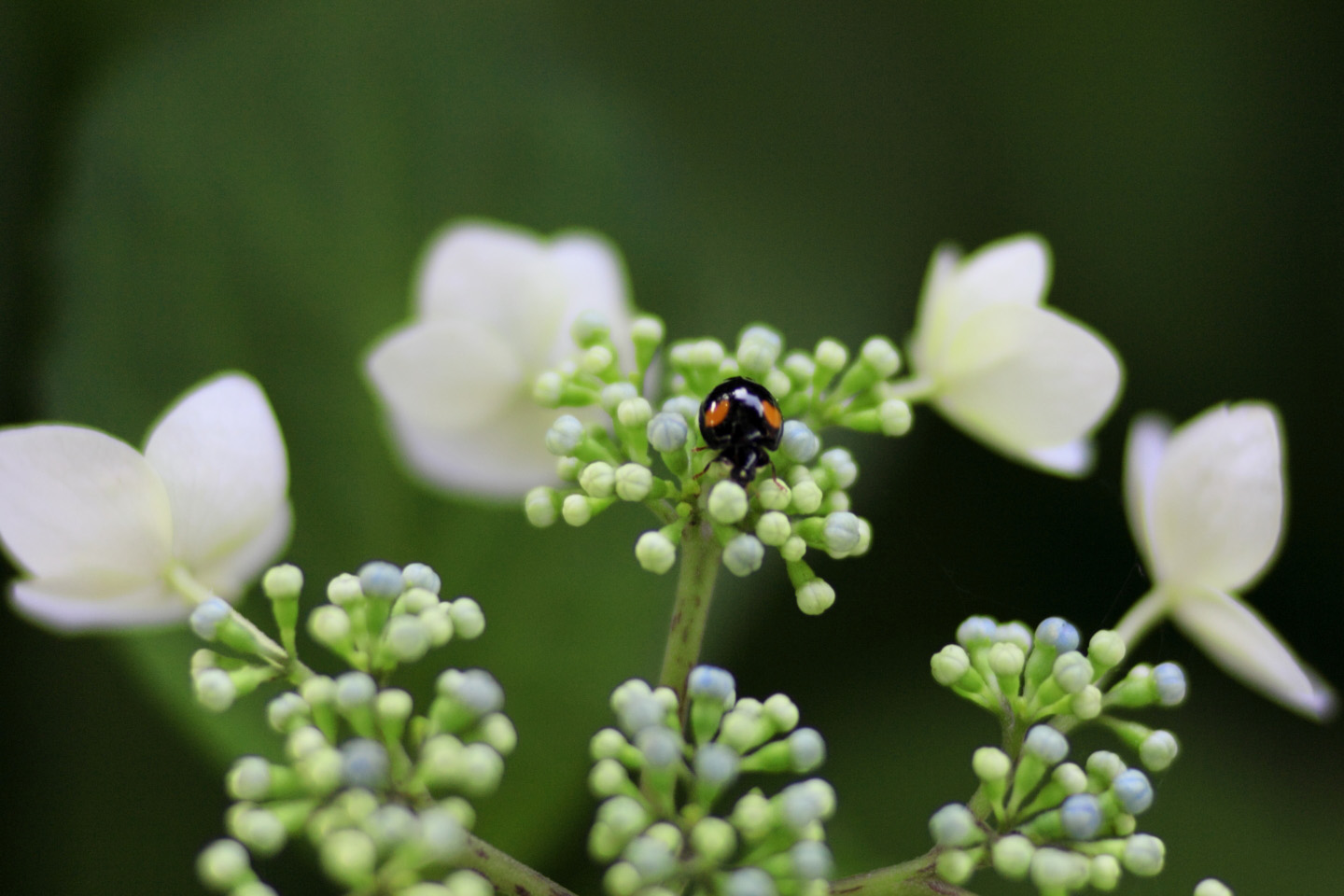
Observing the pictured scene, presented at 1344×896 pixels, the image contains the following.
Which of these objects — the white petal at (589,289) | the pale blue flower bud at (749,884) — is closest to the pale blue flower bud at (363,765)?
the pale blue flower bud at (749,884)

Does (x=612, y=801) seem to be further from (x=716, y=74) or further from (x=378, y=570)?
(x=716, y=74)

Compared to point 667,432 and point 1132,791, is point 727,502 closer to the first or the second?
point 667,432

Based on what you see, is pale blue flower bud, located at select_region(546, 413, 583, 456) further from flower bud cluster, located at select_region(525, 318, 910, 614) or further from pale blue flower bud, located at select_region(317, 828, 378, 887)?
pale blue flower bud, located at select_region(317, 828, 378, 887)

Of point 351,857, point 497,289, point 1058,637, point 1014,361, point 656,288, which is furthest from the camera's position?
point 656,288

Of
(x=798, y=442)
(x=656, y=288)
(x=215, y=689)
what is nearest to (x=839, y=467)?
(x=798, y=442)

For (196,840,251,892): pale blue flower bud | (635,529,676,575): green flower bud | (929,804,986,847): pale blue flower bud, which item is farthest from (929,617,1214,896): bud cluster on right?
(196,840,251,892): pale blue flower bud

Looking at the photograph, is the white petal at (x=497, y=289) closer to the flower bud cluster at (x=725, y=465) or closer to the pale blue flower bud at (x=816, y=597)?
the flower bud cluster at (x=725, y=465)
